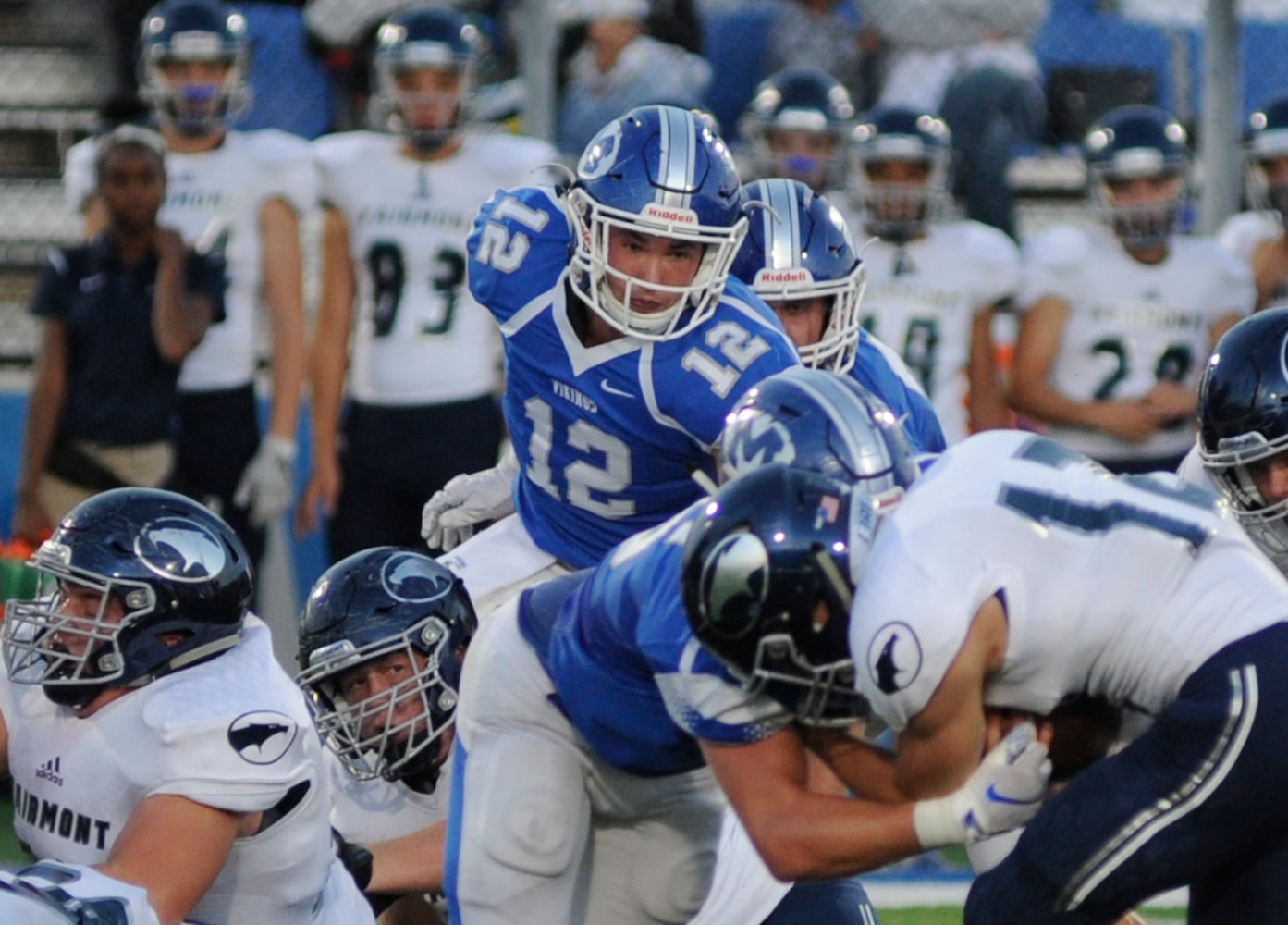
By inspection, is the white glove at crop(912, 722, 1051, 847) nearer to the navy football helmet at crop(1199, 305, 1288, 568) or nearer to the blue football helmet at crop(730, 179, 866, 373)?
the navy football helmet at crop(1199, 305, 1288, 568)

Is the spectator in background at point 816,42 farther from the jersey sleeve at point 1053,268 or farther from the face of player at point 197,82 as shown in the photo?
the face of player at point 197,82

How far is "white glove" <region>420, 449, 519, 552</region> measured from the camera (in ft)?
14.6

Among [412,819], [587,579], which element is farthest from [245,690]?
[412,819]

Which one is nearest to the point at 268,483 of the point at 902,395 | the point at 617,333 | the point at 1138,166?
the point at 617,333

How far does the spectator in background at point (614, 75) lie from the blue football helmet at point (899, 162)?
33.5 inches

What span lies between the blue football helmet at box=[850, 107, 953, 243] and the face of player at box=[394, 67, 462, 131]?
1.10 metres

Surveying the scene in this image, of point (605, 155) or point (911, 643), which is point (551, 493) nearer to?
point (605, 155)

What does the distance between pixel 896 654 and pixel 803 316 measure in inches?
68.1

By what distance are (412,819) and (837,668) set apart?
1147 millimetres

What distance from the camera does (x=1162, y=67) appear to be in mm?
7914

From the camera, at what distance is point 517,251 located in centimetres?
404

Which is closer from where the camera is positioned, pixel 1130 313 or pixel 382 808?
pixel 382 808

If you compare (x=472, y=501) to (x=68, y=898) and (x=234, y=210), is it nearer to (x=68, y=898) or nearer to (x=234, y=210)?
(x=234, y=210)

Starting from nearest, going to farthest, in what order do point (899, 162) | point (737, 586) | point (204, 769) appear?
point (737, 586), point (204, 769), point (899, 162)
